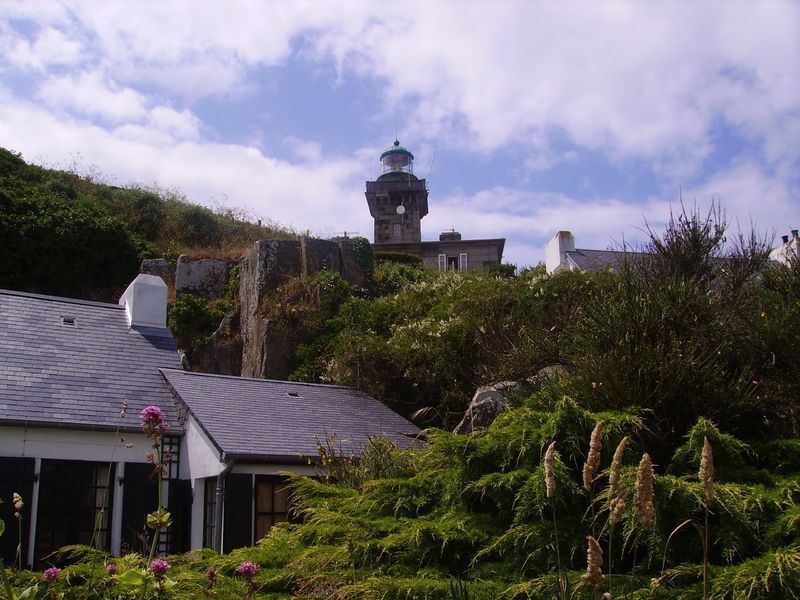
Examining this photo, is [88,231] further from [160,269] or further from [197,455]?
[197,455]

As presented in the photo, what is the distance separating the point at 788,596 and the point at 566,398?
2.08 m

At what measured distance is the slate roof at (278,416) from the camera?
10148 mm

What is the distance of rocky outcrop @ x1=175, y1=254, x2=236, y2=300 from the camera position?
68.6ft

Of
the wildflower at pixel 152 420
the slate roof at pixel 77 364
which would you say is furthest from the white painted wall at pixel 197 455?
the wildflower at pixel 152 420

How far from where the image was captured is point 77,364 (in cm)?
1141

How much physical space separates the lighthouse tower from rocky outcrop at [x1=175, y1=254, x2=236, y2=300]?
22.5 metres

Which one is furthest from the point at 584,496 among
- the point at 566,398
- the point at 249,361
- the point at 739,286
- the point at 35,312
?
the point at 249,361

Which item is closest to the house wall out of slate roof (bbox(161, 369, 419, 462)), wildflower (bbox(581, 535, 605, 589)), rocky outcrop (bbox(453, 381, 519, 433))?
slate roof (bbox(161, 369, 419, 462))

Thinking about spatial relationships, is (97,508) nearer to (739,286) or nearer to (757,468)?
(757,468)

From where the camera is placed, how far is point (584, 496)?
5.47 metres

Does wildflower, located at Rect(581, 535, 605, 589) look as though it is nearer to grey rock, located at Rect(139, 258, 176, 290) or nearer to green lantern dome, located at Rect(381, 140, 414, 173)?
grey rock, located at Rect(139, 258, 176, 290)

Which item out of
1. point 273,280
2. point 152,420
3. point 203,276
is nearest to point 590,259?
point 273,280

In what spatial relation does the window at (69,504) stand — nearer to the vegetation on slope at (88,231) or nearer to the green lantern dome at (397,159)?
the vegetation on slope at (88,231)

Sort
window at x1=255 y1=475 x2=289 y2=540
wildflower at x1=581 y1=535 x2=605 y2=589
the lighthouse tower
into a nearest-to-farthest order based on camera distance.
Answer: wildflower at x1=581 y1=535 x2=605 y2=589 < window at x1=255 y1=475 x2=289 y2=540 < the lighthouse tower
